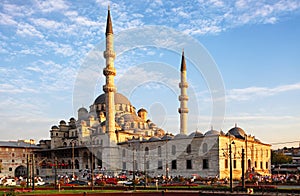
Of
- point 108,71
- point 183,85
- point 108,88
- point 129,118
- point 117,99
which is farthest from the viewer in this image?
point 117,99

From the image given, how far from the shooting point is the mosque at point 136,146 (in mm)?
49188

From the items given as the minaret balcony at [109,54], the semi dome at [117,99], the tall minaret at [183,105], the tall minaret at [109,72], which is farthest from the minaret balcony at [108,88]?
the semi dome at [117,99]

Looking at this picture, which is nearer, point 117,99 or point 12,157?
point 12,157

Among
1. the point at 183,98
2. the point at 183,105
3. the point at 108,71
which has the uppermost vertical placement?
the point at 108,71

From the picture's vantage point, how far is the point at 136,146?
57.2 metres

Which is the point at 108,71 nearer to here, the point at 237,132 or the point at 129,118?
the point at 129,118

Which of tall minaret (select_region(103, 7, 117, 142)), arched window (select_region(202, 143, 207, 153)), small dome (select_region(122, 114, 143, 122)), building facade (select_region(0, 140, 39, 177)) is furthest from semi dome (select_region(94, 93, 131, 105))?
arched window (select_region(202, 143, 207, 153))

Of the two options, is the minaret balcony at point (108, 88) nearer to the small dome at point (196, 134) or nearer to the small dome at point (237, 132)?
the small dome at point (196, 134)

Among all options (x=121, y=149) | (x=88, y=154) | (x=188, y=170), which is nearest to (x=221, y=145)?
(x=188, y=170)

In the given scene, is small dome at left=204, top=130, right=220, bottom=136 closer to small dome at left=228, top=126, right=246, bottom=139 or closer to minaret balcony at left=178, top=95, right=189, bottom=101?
minaret balcony at left=178, top=95, right=189, bottom=101

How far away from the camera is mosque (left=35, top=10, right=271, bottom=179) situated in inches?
1937

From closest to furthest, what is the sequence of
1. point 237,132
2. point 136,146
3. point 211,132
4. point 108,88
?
point 211,132, point 108,88, point 136,146, point 237,132

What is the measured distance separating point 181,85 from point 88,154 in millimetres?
19048

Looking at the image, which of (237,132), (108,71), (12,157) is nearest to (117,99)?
(108,71)
